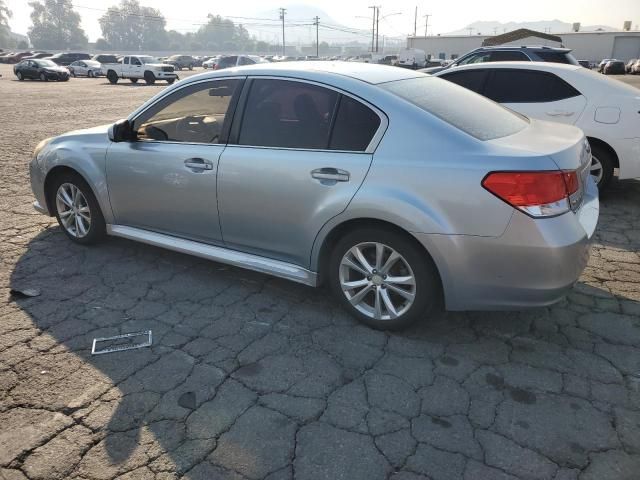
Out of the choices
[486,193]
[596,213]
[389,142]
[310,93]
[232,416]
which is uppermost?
[310,93]

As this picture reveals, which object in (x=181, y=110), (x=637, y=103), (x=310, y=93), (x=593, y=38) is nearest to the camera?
(x=310, y=93)

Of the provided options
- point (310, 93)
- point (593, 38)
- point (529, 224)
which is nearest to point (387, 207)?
point (529, 224)

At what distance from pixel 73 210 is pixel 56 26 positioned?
167 metres

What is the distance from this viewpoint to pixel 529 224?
2.70 m

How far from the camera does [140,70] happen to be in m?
32.6

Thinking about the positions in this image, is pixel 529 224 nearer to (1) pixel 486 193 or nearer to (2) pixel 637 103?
(1) pixel 486 193

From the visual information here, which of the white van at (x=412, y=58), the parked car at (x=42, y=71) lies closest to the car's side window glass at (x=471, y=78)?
the parked car at (x=42, y=71)

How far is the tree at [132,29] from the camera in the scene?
158750 millimetres

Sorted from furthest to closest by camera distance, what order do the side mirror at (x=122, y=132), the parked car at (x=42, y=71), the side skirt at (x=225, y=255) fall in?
the parked car at (x=42, y=71), the side mirror at (x=122, y=132), the side skirt at (x=225, y=255)

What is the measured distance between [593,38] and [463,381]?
77.7 metres

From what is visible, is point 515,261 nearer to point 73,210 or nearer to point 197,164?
point 197,164

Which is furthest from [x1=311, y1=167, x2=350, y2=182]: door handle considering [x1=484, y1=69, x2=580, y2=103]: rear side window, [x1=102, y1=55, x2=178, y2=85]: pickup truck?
[x1=102, y1=55, x2=178, y2=85]: pickup truck

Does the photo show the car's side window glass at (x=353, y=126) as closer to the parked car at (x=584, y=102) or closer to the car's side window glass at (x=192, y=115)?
the car's side window glass at (x=192, y=115)

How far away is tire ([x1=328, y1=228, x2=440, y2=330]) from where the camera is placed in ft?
9.97
